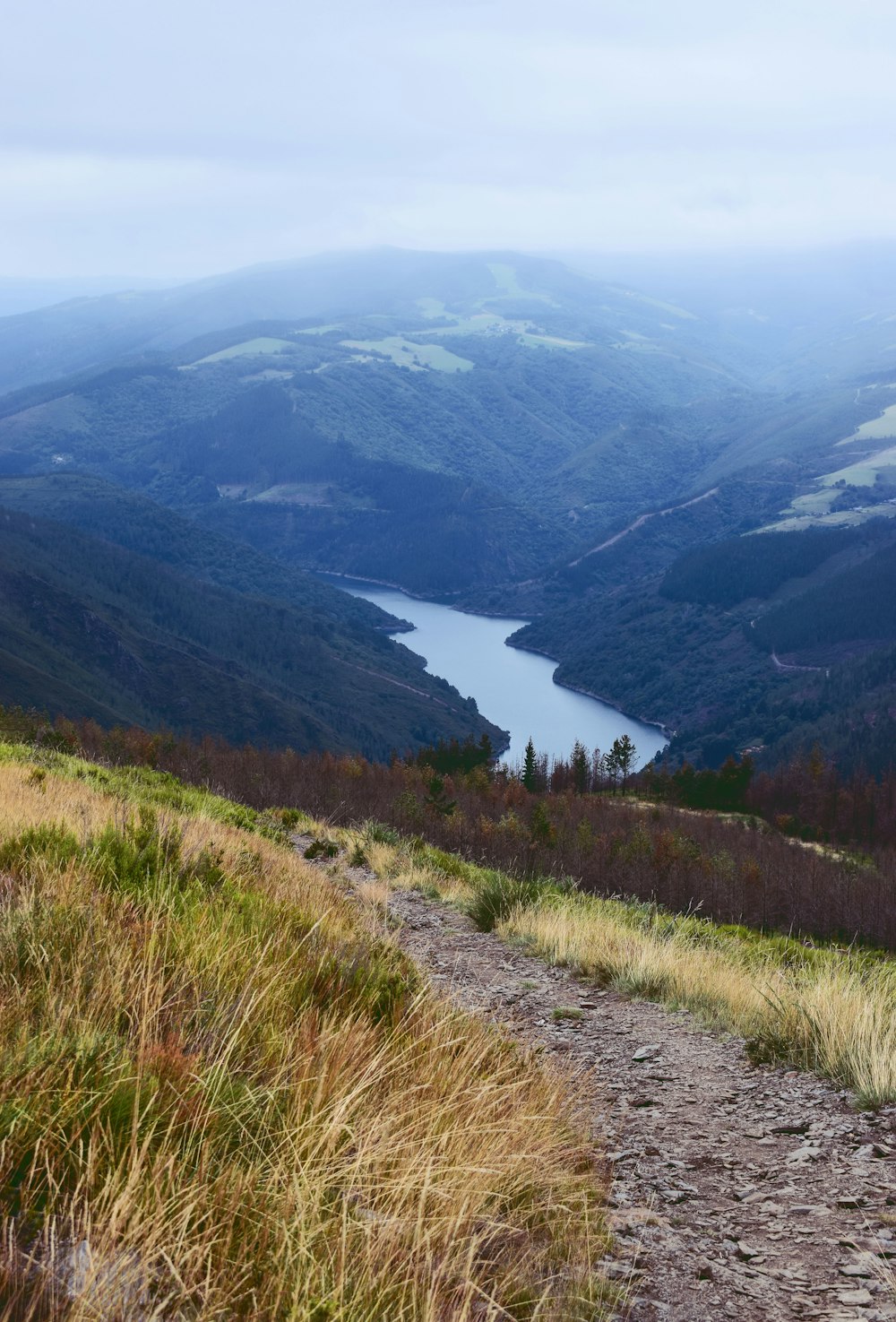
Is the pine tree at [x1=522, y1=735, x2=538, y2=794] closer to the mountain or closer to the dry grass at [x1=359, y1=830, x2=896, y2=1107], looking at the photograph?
the mountain

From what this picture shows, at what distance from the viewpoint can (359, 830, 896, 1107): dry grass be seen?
545 centimetres

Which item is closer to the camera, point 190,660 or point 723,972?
point 723,972

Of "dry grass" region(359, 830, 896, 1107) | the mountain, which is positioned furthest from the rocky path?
the mountain

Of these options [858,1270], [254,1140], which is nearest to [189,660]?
[254,1140]

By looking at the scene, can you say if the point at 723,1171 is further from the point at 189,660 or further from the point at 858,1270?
the point at 189,660

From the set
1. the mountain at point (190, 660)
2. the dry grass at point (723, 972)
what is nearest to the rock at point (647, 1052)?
the dry grass at point (723, 972)

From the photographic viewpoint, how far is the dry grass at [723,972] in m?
5.45

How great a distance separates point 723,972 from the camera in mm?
7797

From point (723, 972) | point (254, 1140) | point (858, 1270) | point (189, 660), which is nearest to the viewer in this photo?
point (254, 1140)

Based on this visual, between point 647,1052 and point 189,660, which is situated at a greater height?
point 647,1052

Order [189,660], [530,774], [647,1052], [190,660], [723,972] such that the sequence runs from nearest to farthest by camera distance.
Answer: [647,1052], [723,972], [530,774], [189,660], [190,660]

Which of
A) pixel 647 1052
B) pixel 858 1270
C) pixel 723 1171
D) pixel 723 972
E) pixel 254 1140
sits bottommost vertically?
pixel 723 972

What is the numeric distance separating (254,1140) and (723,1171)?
2.25 meters

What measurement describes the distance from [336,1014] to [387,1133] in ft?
3.08
